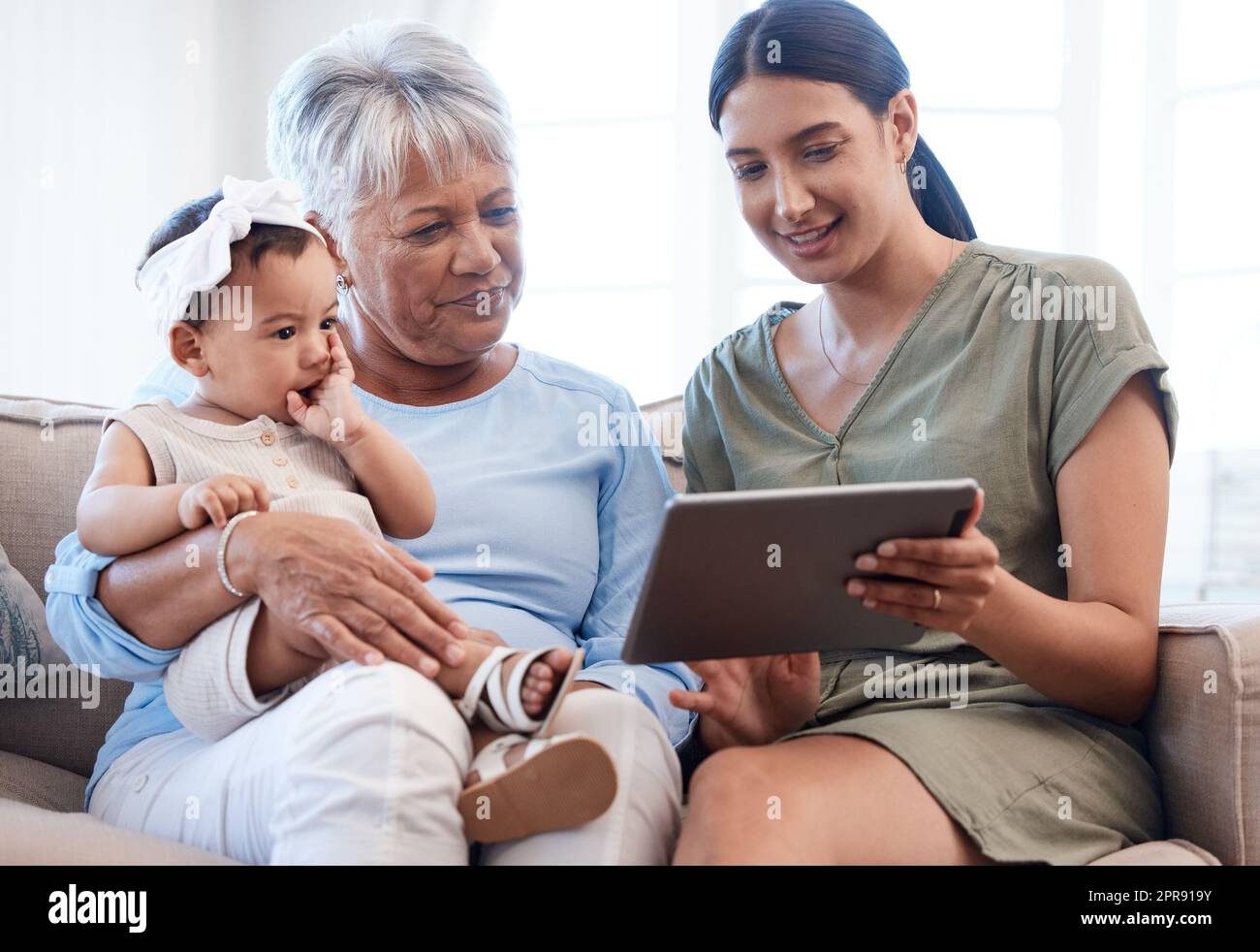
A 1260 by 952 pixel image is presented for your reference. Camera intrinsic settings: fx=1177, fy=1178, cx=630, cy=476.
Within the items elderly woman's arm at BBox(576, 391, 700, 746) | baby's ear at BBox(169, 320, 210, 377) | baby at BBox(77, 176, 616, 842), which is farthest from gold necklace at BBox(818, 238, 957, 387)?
baby's ear at BBox(169, 320, 210, 377)

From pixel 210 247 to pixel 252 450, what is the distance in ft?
0.77

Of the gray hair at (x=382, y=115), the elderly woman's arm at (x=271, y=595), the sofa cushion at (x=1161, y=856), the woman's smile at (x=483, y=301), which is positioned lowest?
the sofa cushion at (x=1161, y=856)

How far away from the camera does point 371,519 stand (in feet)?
4.56

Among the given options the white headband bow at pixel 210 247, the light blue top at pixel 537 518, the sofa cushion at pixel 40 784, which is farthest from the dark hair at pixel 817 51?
the sofa cushion at pixel 40 784

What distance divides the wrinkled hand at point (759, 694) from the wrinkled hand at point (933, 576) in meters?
0.21

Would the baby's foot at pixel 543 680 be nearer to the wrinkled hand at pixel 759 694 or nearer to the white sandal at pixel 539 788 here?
the white sandal at pixel 539 788

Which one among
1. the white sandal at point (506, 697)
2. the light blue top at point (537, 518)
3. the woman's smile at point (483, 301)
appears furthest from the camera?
the woman's smile at point (483, 301)

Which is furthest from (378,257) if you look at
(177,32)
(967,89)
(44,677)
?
(967,89)

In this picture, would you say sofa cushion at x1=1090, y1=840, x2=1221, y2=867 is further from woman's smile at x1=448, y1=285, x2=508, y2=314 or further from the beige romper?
woman's smile at x1=448, y1=285, x2=508, y2=314

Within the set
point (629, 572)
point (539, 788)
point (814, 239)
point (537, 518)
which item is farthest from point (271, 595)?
point (814, 239)

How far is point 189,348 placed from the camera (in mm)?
1372

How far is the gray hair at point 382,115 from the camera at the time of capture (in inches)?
61.2

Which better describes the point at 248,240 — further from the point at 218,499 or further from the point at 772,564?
the point at 772,564

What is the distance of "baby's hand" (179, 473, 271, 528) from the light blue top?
9.8 inches
